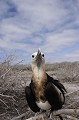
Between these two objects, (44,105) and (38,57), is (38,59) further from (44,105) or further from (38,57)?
(44,105)

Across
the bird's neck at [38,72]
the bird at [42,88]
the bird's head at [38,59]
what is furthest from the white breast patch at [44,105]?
the bird's head at [38,59]

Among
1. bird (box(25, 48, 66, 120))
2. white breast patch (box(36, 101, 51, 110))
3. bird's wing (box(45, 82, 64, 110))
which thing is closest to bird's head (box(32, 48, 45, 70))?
bird (box(25, 48, 66, 120))

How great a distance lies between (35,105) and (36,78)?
0.40 metres

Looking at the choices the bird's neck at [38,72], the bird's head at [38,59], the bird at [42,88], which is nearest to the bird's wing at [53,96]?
the bird at [42,88]

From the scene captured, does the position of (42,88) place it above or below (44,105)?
above

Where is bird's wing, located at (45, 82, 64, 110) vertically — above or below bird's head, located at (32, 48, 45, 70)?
below

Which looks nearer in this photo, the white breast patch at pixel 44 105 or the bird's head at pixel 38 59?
the bird's head at pixel 38 59

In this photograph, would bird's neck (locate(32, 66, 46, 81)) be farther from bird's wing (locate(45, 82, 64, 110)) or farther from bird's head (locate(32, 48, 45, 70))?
bird's wing (locate(45, 82, 64, 110))

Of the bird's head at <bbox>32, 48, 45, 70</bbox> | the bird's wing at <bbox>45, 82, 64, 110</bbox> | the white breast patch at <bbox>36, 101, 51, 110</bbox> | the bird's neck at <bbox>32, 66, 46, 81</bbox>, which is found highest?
the bird's head at <bbox>32, 48, 45, 70</bbox>

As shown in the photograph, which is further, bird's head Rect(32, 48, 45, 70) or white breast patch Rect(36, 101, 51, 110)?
white breast patch Rect(36, 101, 51, 110)

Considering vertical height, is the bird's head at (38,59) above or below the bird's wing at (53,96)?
above

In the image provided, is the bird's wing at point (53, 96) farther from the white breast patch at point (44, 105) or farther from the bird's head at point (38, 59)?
the bird's head at point (38, 59)

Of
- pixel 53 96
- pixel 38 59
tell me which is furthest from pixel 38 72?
pixel 53 96

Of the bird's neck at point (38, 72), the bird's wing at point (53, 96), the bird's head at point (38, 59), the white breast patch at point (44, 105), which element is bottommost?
the white breast patch at point (44, 105)
